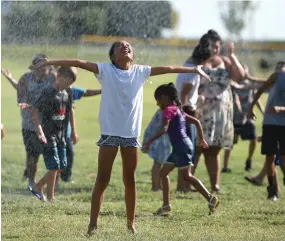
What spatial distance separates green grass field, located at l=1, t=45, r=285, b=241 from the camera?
7.50 meters

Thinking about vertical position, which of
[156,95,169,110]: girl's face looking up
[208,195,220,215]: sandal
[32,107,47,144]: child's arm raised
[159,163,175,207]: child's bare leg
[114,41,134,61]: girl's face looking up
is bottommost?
[208,195,220,215]: sandal

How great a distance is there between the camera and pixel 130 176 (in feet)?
24.9

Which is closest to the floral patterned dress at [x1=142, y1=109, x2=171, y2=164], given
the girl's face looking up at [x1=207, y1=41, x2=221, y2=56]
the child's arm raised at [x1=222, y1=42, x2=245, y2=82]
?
the girl's face looking up at [x1=207, y1=41, x2=221, y2=56]

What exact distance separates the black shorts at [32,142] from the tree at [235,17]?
13.6 metres

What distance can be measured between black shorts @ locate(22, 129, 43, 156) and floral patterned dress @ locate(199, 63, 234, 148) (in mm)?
2015

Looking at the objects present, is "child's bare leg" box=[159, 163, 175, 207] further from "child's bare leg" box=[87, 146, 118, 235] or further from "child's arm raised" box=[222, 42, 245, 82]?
"child's arm raised" box=[222, 42, 245, 82]

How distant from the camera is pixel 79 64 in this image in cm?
716

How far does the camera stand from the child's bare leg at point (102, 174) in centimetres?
743

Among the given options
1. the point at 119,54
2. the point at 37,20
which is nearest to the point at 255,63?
the point at 37,20

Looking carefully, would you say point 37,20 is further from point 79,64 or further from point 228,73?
point 79,64

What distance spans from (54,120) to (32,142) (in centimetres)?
60

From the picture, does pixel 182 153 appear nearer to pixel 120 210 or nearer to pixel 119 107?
pixel 120 210

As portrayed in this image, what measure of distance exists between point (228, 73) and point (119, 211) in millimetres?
2920

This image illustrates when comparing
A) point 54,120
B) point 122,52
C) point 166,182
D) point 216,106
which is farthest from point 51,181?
point 122,52
